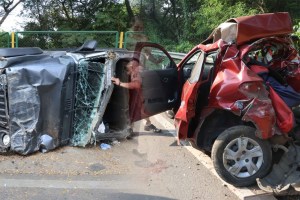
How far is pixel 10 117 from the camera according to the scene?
5965 mm

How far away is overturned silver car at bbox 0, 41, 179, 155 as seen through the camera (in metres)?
5.95

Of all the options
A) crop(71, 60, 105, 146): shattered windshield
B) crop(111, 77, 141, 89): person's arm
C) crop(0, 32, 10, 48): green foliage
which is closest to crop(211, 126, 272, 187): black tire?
crop(111, 77, 141, 89): person's arm

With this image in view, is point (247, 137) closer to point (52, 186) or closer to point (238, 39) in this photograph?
point (238, 39)

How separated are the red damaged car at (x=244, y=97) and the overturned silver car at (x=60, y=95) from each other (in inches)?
45.8

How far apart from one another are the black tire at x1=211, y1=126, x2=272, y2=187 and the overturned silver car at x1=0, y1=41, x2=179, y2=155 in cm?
156

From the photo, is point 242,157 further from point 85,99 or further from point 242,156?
point 85,99

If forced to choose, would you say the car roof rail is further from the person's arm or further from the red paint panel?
the red paint panel

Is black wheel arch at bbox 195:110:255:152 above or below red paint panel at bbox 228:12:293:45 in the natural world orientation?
below

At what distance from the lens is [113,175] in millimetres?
5316

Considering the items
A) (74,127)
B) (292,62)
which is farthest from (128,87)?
(292,62)

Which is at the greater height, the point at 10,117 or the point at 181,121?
the point at 181,121

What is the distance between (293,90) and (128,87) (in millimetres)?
2530

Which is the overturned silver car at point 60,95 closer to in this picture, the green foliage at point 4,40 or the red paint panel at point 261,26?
the red paint panel at point 261,26

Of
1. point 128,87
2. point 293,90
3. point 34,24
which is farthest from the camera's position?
point 34,24
